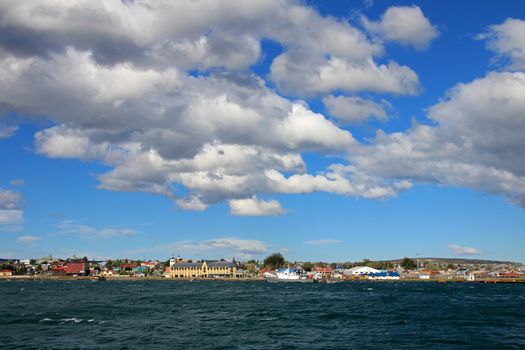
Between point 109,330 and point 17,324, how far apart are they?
16189 mm

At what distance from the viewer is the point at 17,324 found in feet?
239

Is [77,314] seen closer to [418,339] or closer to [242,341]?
[242,341]

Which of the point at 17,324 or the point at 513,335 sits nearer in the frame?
the point at 513,335

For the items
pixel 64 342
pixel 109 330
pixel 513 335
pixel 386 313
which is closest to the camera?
pixel 64 342

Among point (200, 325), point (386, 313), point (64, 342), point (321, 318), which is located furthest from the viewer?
point (386, 313)

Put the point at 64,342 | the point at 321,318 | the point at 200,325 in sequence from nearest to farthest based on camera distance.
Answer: the point at 64,342, the point at 200,325, the point at 321,318

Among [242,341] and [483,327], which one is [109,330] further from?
[483,327]

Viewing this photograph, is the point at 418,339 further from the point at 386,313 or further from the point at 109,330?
the point at 109,330

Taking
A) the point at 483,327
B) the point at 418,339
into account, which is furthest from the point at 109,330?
the point at 483,327

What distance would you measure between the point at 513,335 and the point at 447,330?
778cm

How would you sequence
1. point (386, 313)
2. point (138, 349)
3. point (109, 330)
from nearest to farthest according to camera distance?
point (138, 349)
point (109, 330)
point (386, 313)

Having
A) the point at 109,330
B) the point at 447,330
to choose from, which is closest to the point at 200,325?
the point at 109,330

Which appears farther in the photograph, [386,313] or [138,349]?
[386,313]

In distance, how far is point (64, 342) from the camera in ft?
187
